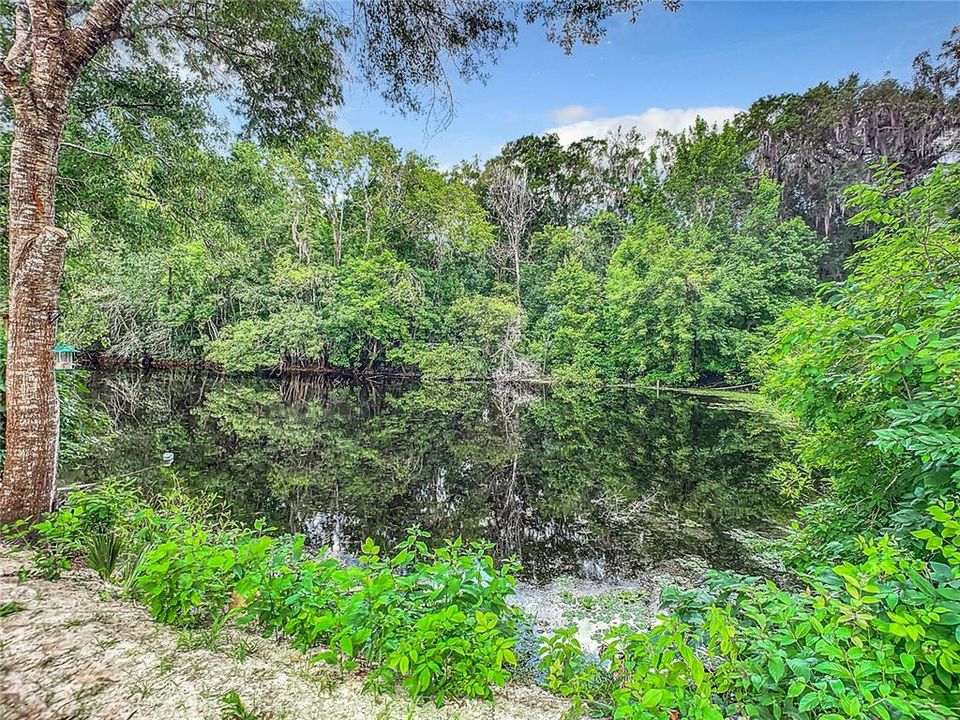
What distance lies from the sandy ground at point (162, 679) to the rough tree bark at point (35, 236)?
3.97ft

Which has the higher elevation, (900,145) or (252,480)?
(900,145)

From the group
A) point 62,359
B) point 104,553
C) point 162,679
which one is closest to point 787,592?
point 162,679

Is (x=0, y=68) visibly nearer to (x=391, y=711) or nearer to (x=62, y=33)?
(x=62, y=33)

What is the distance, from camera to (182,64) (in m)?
5.32

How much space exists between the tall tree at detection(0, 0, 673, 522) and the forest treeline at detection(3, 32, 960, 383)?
645 inches

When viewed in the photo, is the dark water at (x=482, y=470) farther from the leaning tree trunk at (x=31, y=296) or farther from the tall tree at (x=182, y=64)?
the tall tree at (x=182, y=64)

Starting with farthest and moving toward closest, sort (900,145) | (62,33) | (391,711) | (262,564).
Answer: (900,145), (62,33), (262,564), (391,711)

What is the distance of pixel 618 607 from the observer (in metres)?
4.11

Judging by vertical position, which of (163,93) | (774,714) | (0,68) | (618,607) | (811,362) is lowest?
(618,607)

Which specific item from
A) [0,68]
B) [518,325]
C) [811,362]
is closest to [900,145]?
[518,325]

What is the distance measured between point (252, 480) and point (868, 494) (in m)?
7.89

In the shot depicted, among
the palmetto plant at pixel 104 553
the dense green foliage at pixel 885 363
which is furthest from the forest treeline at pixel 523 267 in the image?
the dense green foliage at pixel 885 363

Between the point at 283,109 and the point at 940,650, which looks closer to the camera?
the point at 940,650

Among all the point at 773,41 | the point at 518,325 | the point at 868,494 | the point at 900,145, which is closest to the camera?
the point at 868,494
